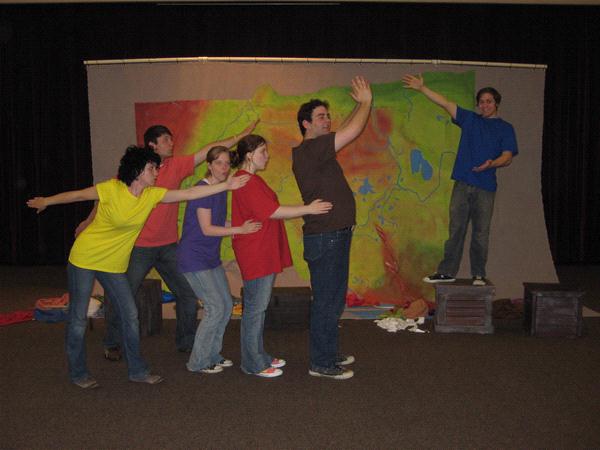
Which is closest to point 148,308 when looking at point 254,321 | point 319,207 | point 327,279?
point 254,321

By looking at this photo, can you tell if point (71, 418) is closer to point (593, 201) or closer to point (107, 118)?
point (107, 118)

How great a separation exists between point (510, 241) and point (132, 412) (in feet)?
12.8

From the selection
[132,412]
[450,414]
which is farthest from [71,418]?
[450,414]

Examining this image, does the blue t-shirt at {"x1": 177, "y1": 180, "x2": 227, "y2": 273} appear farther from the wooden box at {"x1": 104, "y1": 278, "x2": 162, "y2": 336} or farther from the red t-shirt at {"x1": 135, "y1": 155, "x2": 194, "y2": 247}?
the wooden box at {"x1": 104, "y1": 278, "x2": 162, "y2": 336}

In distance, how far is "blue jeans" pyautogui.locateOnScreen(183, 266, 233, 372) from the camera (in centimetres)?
356

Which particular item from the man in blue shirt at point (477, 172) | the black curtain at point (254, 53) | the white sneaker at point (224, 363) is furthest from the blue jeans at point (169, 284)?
the black curtain at point (254, 53)

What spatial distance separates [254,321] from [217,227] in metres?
0.56

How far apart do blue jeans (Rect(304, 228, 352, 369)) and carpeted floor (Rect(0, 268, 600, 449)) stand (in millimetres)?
265

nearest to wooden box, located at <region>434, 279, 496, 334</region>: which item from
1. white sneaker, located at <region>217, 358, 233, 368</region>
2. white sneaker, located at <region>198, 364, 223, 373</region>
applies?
white sneaker, located at <region>217, 358, 233, 368</region>

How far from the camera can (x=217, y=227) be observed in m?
3.46

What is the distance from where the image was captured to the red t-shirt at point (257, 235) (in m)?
3.35

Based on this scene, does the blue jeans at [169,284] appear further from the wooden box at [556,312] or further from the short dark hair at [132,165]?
the wooden box at [556,312]

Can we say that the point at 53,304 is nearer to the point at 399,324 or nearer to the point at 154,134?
the point at 154,134

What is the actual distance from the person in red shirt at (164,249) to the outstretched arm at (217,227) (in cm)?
64
